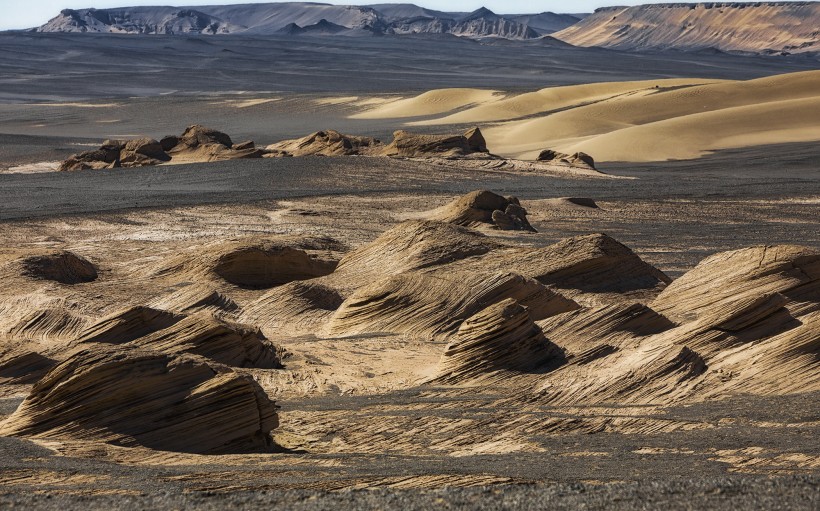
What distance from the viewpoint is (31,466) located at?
7.04 m

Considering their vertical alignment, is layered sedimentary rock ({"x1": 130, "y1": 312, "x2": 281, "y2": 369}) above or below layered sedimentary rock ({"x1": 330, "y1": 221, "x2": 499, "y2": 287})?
above

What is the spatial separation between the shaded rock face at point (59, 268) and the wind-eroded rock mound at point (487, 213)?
26.1ft

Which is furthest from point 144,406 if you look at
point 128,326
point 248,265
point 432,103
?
point 432,103

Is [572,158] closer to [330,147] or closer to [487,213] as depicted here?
[330,147]

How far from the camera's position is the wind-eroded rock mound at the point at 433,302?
43.4ft

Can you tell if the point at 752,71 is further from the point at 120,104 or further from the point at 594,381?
the point at 594,381

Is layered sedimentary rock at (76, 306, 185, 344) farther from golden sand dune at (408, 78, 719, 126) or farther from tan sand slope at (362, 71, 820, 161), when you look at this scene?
golden sand dune at (408, 78, 719, 126)

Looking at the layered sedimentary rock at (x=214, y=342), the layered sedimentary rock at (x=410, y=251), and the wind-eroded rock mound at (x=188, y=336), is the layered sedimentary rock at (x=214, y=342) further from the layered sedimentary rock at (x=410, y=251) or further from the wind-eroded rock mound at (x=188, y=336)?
the layered sedimentary rock at (x=410, y=251)

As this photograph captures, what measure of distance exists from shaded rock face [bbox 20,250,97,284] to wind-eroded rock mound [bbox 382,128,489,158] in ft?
60.7

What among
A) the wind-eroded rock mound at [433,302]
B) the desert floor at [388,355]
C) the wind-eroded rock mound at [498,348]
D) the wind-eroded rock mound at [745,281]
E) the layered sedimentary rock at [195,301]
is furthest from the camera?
the layered sedimentary rock at [195,301]

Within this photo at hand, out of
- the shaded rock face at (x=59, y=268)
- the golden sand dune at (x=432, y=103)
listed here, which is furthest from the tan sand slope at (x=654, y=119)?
the shaded rock face at (x=59, y=268)

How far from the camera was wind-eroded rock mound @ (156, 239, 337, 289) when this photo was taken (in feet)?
54.2

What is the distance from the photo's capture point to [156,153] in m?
36.6

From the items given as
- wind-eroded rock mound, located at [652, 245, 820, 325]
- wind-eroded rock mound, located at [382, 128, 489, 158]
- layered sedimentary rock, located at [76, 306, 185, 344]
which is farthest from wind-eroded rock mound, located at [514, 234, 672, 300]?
wind-eroded rock mound, located at [382, 128, 489, 158]
